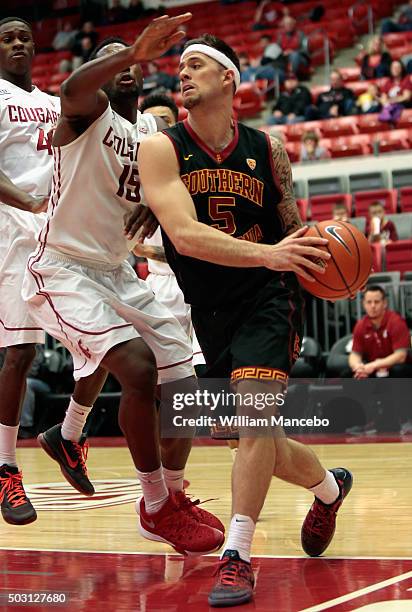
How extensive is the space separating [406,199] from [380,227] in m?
1.42

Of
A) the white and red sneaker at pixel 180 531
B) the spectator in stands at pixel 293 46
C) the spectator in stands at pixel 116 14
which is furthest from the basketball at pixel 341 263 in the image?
the spectator in stands at pixel 116 14

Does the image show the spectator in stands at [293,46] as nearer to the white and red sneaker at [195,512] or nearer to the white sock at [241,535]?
the white and red sneaker at [195,512]

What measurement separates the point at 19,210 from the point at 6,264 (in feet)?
0.95

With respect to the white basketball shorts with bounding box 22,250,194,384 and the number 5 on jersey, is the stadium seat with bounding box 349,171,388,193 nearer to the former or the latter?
the white basketball shorts with bounding box 22,250,194,384

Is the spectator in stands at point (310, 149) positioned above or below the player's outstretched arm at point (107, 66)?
below

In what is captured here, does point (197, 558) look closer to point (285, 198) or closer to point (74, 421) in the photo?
point (74, 421)

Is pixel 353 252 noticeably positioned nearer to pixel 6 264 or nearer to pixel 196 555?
pixel 196 555

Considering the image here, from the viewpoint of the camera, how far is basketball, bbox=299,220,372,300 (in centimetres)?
386

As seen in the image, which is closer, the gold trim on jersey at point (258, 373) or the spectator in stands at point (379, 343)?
the gold trim on jersey at point (258, 373)

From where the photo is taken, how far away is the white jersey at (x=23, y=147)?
5.25m

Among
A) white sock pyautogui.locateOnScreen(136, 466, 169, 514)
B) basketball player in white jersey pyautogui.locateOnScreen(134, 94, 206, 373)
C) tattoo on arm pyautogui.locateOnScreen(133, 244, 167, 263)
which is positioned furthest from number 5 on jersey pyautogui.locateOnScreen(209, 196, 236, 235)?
basketball player in white jersey pyautogui.locateOnScreen(134, 94, 206, 373)

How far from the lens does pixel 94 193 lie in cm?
457

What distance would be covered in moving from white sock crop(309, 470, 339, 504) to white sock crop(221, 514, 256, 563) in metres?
0.74

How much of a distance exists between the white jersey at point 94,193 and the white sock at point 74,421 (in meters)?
0.94
